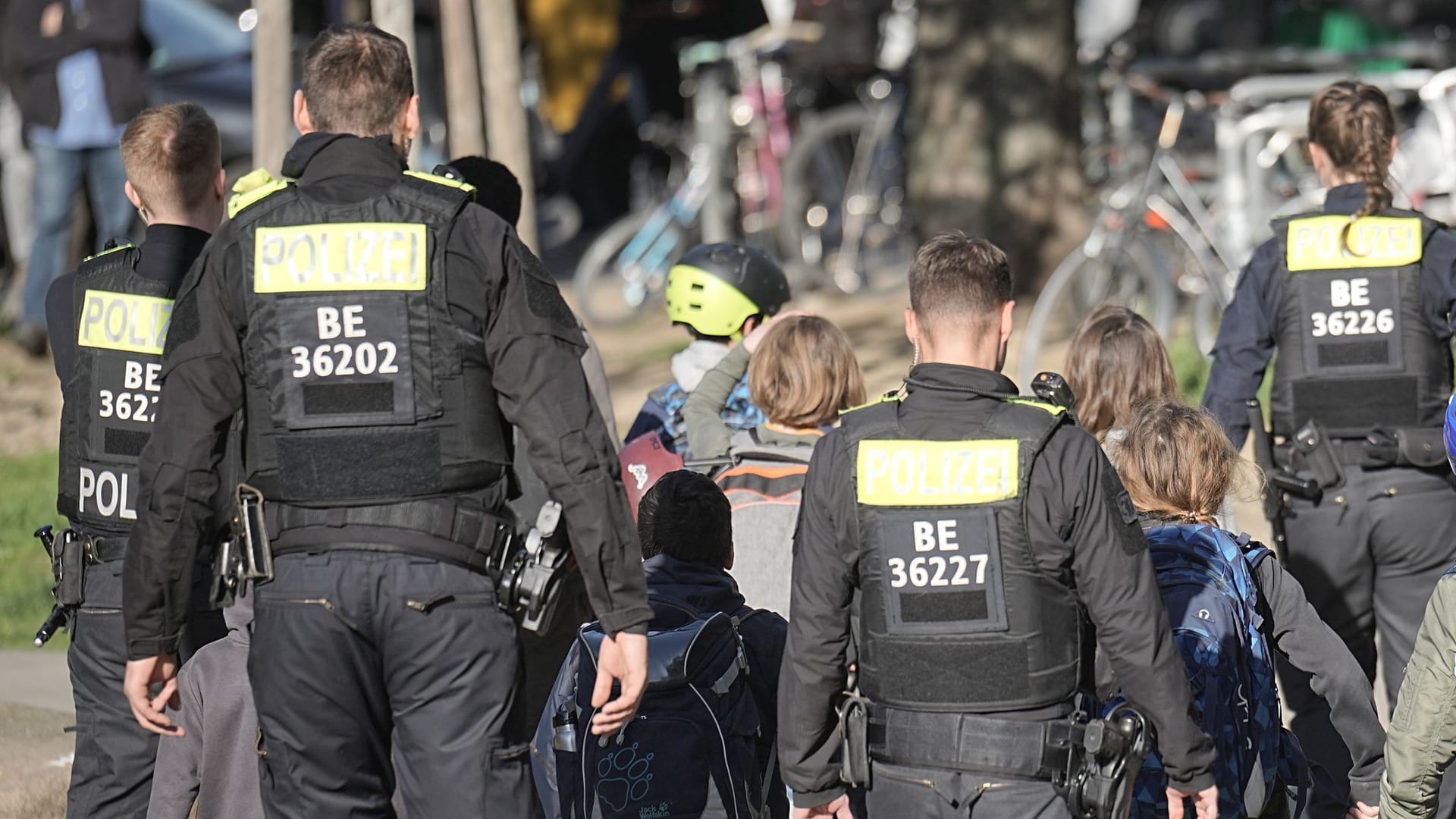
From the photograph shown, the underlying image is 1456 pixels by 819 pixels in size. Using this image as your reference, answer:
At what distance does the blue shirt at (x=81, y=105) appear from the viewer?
10320 millimetres

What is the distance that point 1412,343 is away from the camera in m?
5.26

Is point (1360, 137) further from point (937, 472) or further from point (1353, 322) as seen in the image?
point (937, 472)

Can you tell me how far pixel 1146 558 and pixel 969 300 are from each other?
0.58 meters

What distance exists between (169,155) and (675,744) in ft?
5.86

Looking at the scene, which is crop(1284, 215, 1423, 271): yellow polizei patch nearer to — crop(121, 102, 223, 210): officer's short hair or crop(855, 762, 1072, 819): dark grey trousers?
crop(855, 762, 1072, 819): dark grey trousers

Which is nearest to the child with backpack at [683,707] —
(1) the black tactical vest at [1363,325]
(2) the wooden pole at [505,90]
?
(1) the black tactical vest at [1363,325]

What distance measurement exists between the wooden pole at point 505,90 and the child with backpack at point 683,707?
4.19 metres

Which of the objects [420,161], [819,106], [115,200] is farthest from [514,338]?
[819,106]

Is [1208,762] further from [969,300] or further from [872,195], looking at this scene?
[872,195]

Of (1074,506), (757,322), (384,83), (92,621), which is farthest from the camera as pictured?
(757,322)

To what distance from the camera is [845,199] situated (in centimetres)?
1271

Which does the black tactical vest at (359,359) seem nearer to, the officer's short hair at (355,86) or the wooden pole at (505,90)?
the officer's short hair at (355,86)

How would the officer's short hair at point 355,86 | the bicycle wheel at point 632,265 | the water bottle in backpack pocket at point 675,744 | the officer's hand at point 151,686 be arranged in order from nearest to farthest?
the officer's hand at point 151,686 < the officer's short hair at point 355,86 < the water bottle in backpack pocket at point 675,744 < the bicycle wheel at point 632,265

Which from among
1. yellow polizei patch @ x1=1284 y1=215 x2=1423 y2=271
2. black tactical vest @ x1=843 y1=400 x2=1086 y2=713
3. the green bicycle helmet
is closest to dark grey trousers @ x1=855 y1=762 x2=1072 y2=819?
black tactical vest @ x1=843 y1=400 x2=1086 y2=713
